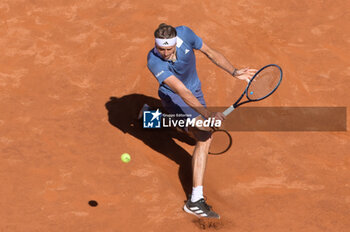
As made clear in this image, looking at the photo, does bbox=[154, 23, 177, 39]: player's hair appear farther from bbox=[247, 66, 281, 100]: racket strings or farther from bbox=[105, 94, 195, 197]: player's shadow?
bbox=[105, 94, 195, 197]: player's shadow

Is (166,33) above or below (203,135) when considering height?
above

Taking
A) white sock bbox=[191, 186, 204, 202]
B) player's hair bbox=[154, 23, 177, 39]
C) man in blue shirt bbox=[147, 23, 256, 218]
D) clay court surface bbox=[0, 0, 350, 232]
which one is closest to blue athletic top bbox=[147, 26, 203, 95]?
man in blue shirt bbox=[147, 23, 256, 218]

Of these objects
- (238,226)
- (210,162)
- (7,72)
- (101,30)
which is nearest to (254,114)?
(210,162)

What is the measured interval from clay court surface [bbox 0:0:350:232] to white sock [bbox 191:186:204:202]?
0.26 m

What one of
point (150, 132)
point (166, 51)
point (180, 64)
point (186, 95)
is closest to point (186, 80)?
point (180, 64)

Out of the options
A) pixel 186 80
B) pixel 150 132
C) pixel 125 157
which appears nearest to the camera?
pixel 125 157

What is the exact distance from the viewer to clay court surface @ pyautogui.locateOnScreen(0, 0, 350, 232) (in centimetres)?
682

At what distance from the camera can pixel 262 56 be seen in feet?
32.4

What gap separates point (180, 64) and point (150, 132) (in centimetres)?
170

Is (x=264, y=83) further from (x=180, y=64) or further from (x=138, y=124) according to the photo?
(x=138, y=124)

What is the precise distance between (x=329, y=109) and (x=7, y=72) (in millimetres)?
5865

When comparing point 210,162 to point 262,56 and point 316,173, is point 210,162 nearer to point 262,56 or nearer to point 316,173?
point 316,173

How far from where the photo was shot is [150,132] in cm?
826

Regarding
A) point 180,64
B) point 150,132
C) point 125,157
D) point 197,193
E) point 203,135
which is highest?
point 180,64
